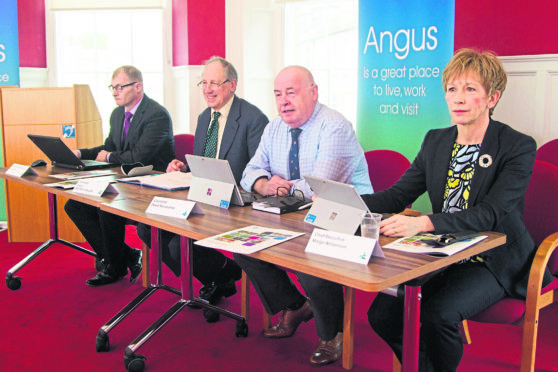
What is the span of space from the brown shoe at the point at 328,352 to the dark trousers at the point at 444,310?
545 millimetres

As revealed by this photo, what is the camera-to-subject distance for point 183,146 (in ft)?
13.6

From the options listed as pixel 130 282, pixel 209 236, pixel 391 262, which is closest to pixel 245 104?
pixel 130 282

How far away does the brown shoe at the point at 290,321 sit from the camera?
289 cm

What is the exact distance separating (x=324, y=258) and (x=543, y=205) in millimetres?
1135

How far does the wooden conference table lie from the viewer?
5.38 feet

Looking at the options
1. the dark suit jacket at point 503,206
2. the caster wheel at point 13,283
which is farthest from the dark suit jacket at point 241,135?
the caster wheel at point 13,283

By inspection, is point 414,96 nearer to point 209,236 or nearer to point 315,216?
point 315,216

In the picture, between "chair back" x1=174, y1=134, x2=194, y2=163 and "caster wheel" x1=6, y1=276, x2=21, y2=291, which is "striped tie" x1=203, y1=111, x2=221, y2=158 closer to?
"chair back" x1=174, y1=134, x2=194, y2=163

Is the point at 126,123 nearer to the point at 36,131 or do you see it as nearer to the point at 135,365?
the point at 36,131

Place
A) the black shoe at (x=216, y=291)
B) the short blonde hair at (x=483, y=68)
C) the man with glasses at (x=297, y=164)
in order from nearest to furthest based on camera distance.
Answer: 1. the short blonde hair at (x=483, y=68)
2. the man with glasses at (x=297, y=164)
3. the black shoe at (x=216, y=291)

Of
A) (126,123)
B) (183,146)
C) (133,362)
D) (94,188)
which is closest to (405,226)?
(133,362)

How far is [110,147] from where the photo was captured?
13.9 feet

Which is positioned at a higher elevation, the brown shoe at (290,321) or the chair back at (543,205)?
the chair back at (543,205)

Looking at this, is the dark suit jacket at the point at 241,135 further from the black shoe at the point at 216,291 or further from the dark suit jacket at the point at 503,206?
the dark suit jacket at the point at 503,206
